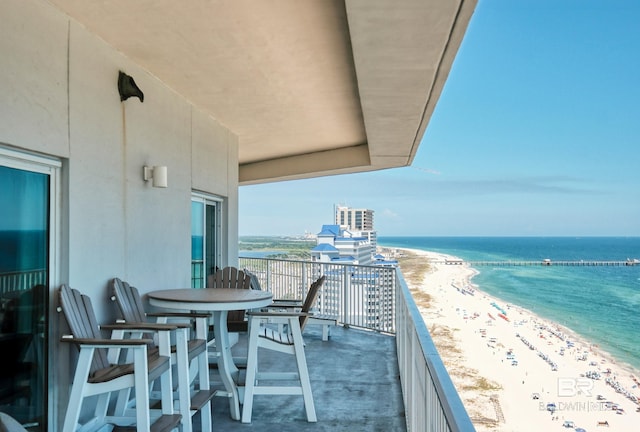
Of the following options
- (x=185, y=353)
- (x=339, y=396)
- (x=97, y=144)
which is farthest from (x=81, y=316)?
(x=339, y=396)

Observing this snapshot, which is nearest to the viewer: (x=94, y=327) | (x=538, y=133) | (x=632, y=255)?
(x=94, y=327)

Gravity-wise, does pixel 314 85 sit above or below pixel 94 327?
above

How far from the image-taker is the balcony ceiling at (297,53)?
9.09 ft

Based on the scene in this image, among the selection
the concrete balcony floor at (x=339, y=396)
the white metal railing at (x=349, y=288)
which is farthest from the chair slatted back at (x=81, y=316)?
the white metal railing at (x=349, y=288)

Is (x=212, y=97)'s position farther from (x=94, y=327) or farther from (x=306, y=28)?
(x=94, y=327)

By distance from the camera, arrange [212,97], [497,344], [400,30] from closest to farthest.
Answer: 1. [400,30]
2. [212,97]
3. [497,344]

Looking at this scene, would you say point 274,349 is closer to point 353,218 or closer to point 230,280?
point 230,280

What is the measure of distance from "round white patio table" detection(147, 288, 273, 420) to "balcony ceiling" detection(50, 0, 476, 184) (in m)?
1.82

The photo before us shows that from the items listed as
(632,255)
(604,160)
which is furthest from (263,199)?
(632,255)

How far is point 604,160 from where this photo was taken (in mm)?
57125

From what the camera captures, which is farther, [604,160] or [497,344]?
[604,160]

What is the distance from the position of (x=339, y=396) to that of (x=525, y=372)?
2115 centimetres

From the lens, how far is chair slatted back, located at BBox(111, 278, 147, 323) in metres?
3.40

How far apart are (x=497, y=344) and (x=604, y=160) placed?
Answer: 41199 millimetres
